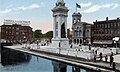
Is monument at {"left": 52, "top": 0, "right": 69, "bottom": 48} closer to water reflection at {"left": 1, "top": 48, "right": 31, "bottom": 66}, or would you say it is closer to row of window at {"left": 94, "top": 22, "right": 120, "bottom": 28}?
water reflection at {"left": 1, "top": 48, "right": 31, "bottom": 66}

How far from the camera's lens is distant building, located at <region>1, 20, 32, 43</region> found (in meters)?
147

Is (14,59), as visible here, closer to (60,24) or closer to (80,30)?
(60,24)

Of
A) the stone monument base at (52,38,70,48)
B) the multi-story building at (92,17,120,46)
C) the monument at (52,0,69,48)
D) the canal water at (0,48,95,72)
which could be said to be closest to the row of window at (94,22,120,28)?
the multi-story building at (92,17,120,46)

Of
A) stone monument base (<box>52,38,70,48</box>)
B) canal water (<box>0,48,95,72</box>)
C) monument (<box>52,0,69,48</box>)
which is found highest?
monument (<box>52,0,69,48</box>)

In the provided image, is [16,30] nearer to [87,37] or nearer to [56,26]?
[87,37]

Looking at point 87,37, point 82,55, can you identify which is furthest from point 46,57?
point 87,37

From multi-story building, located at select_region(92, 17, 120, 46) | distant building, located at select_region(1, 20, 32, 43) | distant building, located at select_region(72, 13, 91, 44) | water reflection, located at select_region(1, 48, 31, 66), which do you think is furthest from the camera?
distant building, located at select_region(1, 20, 32, 43)

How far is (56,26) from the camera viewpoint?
208 feet

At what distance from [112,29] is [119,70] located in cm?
5912

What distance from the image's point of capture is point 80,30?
100750 mm

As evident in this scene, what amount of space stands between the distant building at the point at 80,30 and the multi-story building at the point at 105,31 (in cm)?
287

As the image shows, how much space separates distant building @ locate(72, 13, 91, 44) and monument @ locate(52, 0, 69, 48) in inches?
1398

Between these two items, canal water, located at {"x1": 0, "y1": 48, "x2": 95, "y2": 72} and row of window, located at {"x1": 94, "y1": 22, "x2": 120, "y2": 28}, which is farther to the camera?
row of window, located at {"x1": 94, "y1": 22, "x2": 120, "y2": 28}

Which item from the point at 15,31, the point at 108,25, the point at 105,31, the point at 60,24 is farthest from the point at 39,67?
the point at 15,31
